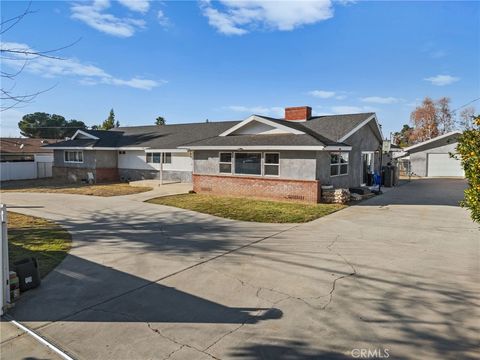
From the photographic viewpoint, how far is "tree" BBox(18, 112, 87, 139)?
198ft

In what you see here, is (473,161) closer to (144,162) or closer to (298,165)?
(298,165)

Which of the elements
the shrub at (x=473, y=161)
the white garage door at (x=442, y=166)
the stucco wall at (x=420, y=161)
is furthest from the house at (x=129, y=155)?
the white garage door at (x=442, y=166)

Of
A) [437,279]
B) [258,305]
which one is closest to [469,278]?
[437,279]

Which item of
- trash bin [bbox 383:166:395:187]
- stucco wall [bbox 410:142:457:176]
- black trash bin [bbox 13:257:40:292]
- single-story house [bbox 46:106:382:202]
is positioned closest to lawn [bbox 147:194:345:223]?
single-story house [bbox 46:106:382:202]

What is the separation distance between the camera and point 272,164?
53.7 feet

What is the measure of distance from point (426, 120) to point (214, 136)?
50.8 m

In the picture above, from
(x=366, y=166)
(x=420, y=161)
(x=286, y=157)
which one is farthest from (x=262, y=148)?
(x=420, y=161)

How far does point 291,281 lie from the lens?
241 inches

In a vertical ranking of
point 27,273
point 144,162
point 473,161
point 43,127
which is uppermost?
point 43,127

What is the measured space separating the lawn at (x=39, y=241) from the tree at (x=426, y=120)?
62.4m

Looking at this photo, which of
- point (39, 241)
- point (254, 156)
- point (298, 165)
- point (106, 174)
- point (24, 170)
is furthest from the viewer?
point (24, 170)

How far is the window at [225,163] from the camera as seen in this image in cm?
1792

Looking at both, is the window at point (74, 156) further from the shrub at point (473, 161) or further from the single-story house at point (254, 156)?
the shrub at point (473, 161)

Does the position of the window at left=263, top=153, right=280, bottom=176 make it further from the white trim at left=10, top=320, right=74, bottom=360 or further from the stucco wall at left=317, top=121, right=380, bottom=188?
the white trim at left=10, top=320, right=74, bottom=360
